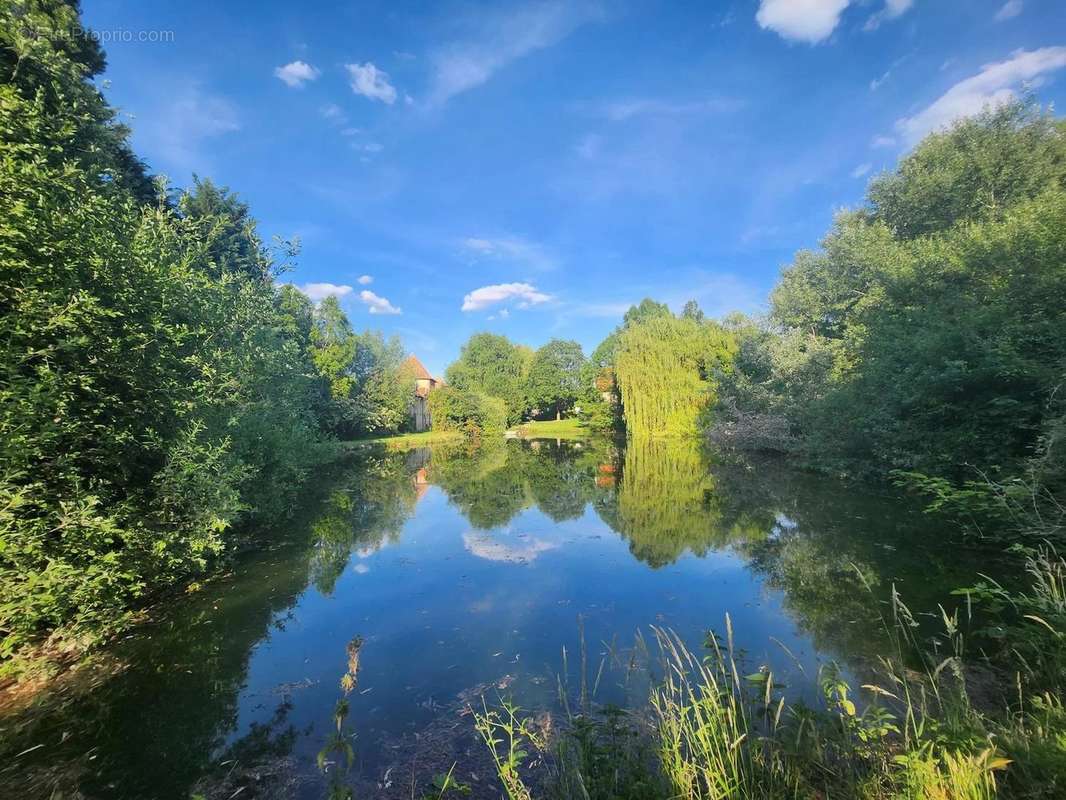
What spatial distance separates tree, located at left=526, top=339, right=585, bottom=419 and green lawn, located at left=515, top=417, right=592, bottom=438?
238 cm

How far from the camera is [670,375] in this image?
3089 cm

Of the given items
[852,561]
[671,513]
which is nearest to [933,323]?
[852,561]

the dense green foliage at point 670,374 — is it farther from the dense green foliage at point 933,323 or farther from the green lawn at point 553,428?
the green lawn at point 553,428

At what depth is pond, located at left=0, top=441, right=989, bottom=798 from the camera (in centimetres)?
357

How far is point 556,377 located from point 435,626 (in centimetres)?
4787

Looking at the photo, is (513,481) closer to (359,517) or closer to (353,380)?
(359,517)

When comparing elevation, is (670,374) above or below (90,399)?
Answer: above

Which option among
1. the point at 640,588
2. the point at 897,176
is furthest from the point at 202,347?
the point at 897,176

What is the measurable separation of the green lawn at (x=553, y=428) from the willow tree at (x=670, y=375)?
35.7ft

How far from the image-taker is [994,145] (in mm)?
18594

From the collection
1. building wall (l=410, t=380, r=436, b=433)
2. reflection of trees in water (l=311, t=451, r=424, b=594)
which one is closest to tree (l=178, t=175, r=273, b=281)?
reflection of trees in water (l=311, t=451, r=424, b=594)

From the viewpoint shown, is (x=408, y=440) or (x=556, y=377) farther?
(x=556, y=377)

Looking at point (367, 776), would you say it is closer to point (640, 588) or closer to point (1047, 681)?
point (640, 588)

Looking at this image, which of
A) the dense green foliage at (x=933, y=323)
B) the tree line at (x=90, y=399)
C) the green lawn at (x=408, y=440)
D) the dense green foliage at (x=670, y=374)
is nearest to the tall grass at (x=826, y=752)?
the tree line at (x=90, y=399)
